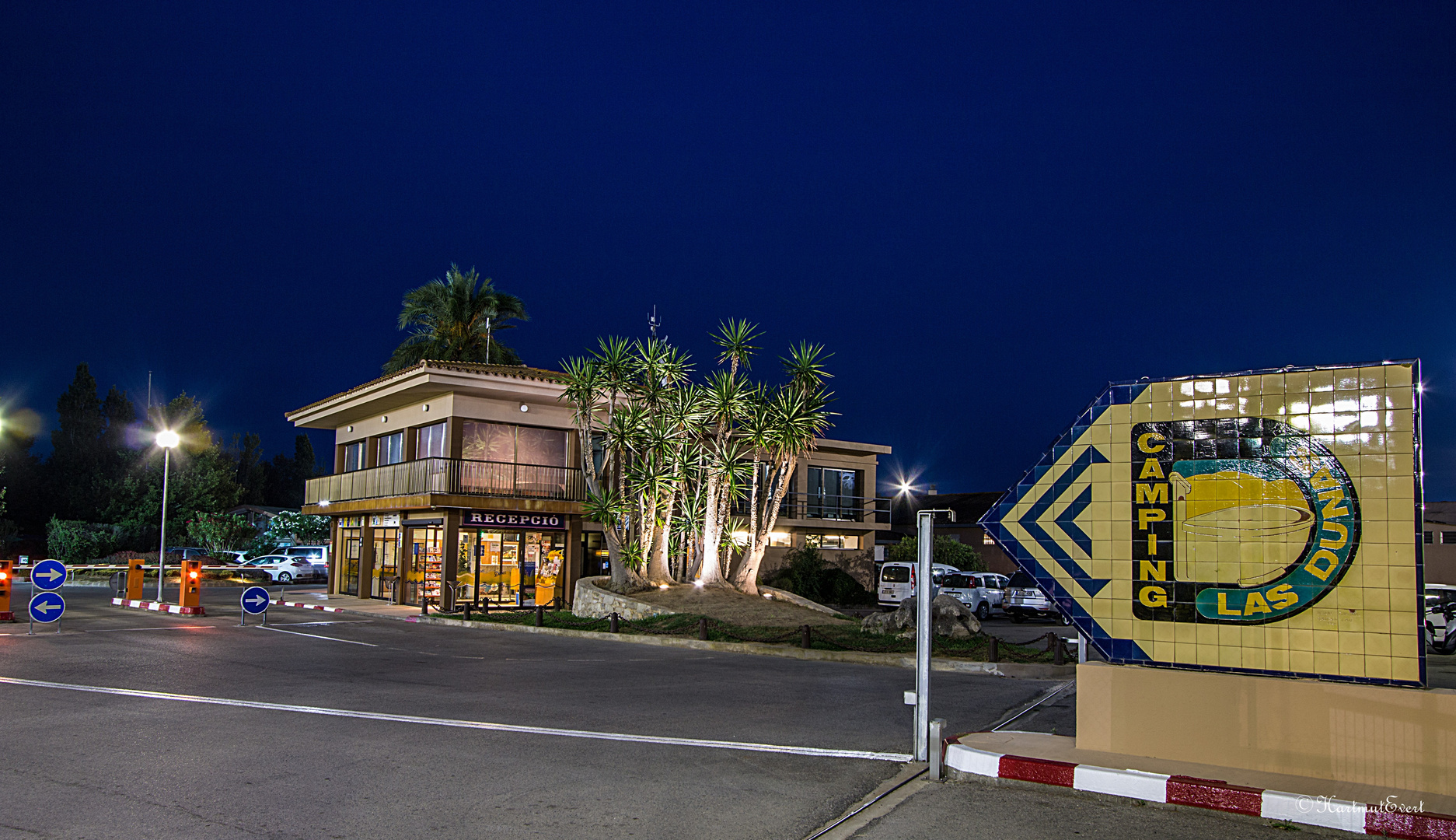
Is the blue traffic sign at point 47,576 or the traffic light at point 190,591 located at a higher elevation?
the blue traffic sign at point 47,576

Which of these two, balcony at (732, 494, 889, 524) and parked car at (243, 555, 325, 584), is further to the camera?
parked car at (243, 555, 325, 584)

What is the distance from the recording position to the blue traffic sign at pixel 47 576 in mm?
17734

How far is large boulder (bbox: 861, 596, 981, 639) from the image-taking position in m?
19.2

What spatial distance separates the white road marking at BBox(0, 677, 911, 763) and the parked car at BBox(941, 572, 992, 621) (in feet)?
79.5

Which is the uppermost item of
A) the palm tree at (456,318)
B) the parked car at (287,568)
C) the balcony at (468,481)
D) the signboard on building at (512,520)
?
the palm tree at (456,318)

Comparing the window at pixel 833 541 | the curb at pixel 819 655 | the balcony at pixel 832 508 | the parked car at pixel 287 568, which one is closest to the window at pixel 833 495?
the balcony at pixel 832 508

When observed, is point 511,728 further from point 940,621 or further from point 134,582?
point 134,582

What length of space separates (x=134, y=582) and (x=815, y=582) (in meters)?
20.6

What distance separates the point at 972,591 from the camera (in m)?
32.2

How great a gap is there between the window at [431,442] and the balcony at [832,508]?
1532 centimetres

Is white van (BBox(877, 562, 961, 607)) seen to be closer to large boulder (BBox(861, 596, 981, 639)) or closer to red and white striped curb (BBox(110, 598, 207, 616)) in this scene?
large boulder (BBox(861, 596, 981, 639))

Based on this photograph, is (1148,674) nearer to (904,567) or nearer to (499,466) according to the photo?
(499,466)

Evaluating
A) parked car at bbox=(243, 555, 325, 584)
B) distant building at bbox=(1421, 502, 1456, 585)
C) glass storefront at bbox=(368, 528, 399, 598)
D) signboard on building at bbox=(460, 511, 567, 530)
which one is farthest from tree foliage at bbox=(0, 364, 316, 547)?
distant building at bbox=(1421, 502, 1456, 585)

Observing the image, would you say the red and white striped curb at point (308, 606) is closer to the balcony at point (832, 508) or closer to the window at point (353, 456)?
the window at point (353, 456)
